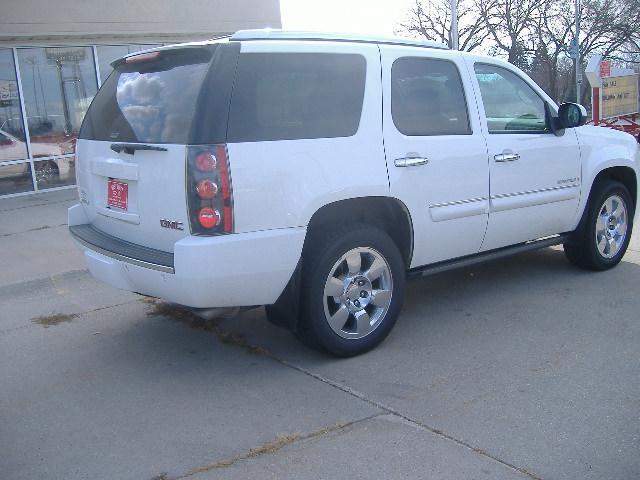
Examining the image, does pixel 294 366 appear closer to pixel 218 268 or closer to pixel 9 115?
pixel 218 268

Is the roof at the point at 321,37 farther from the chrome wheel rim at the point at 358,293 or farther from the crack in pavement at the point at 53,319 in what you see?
the crack in pavement at the point at 53,319

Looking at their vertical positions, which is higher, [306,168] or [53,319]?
[306,168]

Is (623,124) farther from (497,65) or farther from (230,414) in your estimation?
(230,414)

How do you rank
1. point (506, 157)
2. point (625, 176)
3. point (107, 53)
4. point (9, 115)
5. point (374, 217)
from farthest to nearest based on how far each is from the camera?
point (107, 53) < point (9, 115) < point (625, 176) < point (506, 157) < point (374, 217)

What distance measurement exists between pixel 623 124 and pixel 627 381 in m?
15.4

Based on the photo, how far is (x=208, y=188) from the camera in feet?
13.5

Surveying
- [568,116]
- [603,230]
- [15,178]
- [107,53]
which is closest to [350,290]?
[568,116]

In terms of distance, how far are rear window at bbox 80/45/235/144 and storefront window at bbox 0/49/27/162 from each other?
884cm

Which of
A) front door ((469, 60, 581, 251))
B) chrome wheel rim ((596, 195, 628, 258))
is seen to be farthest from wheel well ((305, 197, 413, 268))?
chrome wheel rim ((596, 195, 628, 258))

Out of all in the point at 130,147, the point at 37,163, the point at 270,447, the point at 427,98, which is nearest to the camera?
the point at 270,447

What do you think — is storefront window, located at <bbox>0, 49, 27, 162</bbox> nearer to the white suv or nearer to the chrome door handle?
the white suv

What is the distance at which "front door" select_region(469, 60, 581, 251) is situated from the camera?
5.58 m

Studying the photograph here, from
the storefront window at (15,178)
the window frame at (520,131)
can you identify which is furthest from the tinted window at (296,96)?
the storefront window at (15,178)

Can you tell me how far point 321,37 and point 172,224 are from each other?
1620 millimetres
